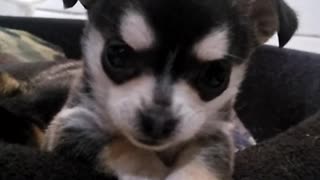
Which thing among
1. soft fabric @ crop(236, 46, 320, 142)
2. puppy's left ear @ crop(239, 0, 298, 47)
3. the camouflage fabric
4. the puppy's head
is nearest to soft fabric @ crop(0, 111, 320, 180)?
the puppy's head

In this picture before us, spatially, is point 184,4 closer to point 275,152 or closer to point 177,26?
point 177,26

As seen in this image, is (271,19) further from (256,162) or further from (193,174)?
(193,174)

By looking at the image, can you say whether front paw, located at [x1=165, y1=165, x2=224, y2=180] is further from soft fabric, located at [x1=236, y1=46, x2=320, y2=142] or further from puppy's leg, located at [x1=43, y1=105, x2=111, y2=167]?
soft fabric, located at [x1=236, y1=46, x2=320, y2=142]

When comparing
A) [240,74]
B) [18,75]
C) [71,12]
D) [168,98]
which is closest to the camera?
[168,98]

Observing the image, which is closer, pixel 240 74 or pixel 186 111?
pixel 186 111

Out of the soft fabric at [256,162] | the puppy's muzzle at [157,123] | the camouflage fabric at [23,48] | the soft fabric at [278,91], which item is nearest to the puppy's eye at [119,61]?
the puppy's muzzle at [157,123]

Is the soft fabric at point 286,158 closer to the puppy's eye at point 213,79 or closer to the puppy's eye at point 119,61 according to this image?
the puppy's eye at point 213,79

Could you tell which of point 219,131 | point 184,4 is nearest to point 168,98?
point 184,4
